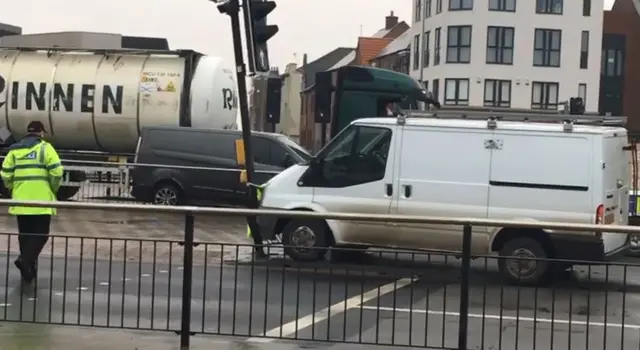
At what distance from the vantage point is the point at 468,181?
11812 mm

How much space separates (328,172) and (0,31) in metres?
26.0

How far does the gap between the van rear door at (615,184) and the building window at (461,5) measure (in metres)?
46.8

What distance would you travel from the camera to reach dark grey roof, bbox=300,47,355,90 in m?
107

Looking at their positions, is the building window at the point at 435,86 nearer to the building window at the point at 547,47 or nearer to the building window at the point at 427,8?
the building window at the point at 427,8

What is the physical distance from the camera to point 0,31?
1375 inches

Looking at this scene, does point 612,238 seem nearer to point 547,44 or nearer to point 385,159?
point 385,159

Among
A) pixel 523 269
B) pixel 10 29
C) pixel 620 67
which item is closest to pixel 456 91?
pixel 620 67

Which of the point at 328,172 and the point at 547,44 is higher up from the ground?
the point at 547,44

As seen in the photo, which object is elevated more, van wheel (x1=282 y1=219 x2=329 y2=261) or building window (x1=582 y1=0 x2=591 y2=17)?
building window (x1=582 y1=0 x2=591 y2=17)

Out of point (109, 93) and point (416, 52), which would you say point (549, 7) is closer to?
point (416, 52)

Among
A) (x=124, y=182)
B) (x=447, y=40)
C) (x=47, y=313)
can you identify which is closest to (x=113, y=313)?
(x=47, y=313)

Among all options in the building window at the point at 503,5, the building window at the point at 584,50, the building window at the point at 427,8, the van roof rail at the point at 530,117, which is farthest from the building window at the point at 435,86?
the van roof rail at the point at 530,117

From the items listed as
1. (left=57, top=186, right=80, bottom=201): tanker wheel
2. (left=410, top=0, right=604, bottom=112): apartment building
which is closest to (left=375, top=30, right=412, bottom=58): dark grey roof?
(left=410, top=0, right=604, bottom=112): apartment building

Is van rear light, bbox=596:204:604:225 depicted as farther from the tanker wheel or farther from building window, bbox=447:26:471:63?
building window, bbox=447:26:471:63
